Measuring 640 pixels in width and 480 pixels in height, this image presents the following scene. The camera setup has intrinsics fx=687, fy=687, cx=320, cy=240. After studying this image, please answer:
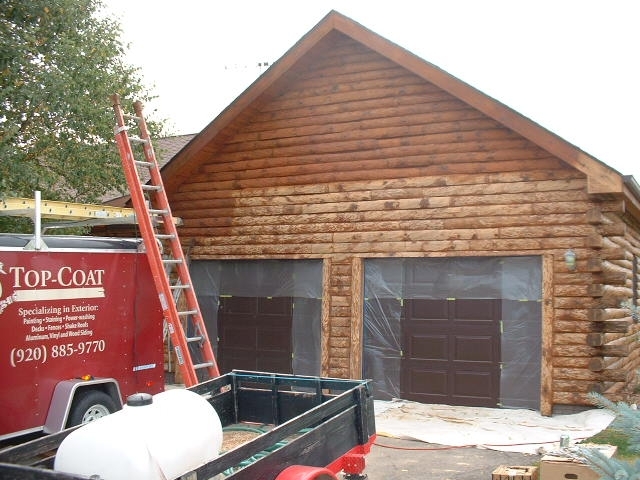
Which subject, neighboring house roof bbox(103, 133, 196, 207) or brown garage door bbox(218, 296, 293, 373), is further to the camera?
neighboring house roof bbox(103, 133, 196, 207)

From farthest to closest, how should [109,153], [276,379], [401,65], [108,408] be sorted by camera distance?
[109,153] → [401,65] → [108,408] → [276,379]

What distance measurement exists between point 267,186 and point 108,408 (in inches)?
240

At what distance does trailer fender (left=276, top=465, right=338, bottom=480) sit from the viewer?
4.37 metres

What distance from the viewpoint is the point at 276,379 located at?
6.36 meters

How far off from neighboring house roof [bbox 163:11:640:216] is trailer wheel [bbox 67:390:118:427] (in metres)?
6.18

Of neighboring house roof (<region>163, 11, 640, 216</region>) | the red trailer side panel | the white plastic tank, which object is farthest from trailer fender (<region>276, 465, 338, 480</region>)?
neighboring house roof (<region>163, 11, 640, 216</region>)

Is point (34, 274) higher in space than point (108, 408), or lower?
higher

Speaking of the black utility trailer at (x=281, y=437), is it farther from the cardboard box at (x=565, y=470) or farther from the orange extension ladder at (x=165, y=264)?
the cardboard box at (x=565, y=470)

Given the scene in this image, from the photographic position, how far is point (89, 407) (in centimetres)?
729

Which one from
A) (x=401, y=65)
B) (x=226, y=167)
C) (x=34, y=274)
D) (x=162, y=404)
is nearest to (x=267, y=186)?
(x=226, y=167)

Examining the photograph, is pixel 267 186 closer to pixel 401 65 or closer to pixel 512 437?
pixel 401 65

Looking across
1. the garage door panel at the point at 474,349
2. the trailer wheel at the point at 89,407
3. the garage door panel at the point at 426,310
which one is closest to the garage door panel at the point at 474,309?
the garage door panel at the point at 426,310

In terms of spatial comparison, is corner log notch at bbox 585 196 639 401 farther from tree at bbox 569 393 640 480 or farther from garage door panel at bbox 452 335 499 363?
tree at bbox 569 393 640 480

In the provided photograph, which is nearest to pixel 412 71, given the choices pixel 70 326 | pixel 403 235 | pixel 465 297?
pixel 403 235
